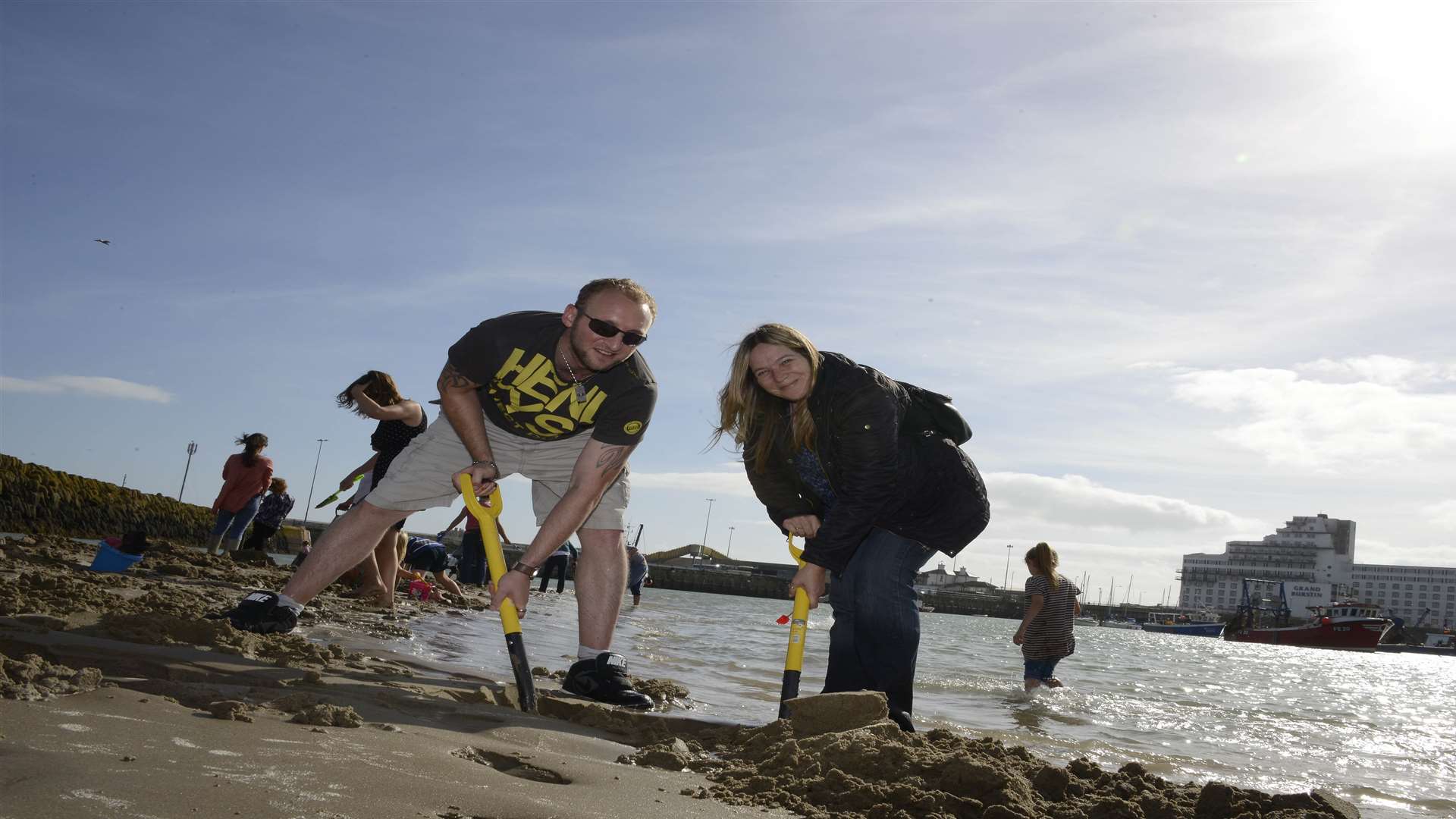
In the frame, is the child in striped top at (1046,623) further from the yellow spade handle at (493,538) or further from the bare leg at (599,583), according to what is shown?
the yellow spade handle at (493,538)

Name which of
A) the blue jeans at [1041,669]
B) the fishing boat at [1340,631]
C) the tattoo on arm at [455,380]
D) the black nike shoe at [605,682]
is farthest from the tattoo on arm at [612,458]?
the fishing boat at [1340,631]

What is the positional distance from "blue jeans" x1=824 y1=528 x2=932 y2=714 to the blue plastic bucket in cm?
498

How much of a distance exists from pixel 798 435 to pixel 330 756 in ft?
6.73

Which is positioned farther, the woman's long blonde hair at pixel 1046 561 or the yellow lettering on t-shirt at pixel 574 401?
the woman's long blonde hair at pixel 1046 561

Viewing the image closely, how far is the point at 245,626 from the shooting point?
370 centimetres

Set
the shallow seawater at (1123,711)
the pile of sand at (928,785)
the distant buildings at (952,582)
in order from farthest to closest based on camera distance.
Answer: the distant buildings at (952,582) < the shallow seawater at (1123,711) < the pile of sand at (928,785)

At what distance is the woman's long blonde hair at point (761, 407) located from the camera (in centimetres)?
342

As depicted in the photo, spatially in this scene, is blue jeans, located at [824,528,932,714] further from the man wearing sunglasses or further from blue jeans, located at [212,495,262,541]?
blue jeans, located at [212,495,262,541]

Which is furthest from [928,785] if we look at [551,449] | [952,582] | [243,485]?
[952,582]

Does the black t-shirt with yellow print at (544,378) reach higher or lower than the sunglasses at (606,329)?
lower

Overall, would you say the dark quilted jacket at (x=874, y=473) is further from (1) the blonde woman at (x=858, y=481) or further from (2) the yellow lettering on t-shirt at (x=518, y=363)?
(2) the yellow lettering on t-shirt at (x=518, y=363)

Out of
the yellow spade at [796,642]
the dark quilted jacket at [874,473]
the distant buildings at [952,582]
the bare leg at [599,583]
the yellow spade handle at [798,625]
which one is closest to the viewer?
the dark quilted jacket at [874,473]

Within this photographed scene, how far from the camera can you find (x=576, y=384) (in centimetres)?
370

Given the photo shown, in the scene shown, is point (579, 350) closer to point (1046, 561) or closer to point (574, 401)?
point (574, 401)
